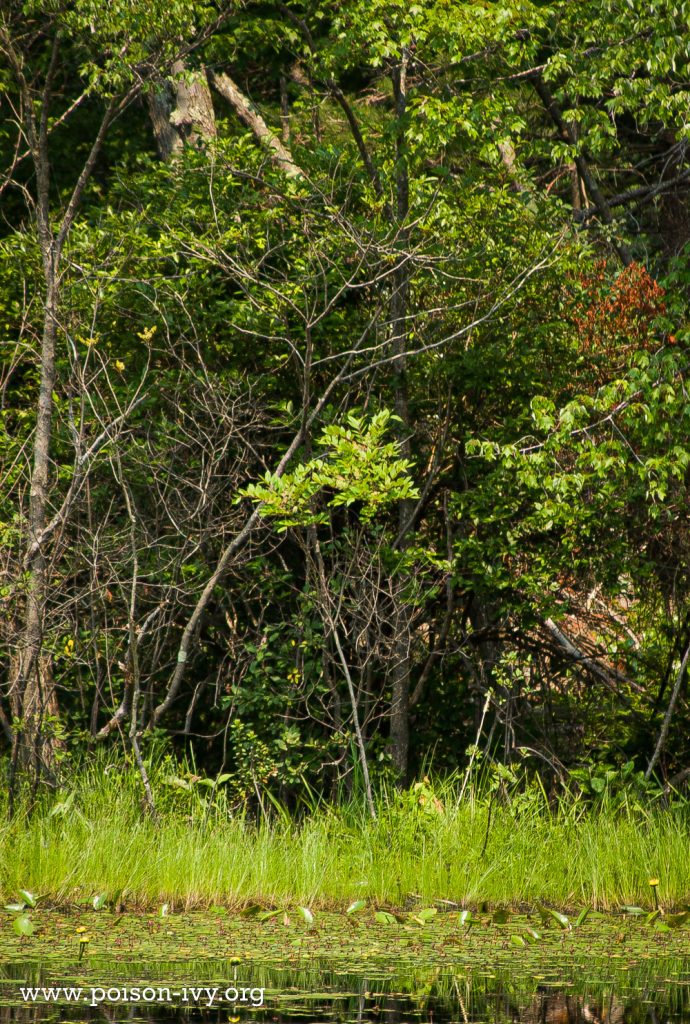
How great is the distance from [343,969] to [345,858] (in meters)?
1.60

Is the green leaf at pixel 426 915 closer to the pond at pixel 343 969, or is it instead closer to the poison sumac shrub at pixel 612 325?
the pond at pixel 343 969

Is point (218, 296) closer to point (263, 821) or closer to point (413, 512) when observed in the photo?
point (413, 512)

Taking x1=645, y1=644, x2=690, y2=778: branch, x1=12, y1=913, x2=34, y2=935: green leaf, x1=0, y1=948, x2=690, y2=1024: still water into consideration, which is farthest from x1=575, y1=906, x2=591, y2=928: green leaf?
x1=12, y1=913, x2=34, y2=935: green leaf

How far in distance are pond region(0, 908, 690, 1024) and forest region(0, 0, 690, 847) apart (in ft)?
4.89

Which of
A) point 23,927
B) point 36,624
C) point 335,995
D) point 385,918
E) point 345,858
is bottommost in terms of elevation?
point 345,858

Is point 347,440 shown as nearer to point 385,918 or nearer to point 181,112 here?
point 385,918

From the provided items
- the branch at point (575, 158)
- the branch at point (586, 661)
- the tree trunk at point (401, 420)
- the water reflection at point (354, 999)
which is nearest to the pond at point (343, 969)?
the water reflection at point (354, 999)

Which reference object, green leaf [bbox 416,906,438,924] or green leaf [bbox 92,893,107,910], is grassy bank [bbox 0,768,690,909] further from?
green leaf [bbox 416,906,438,924]

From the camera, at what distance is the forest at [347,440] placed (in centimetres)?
743

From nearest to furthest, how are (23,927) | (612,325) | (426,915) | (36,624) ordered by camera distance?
(23,927), (426,915), (36,624), (612,325)

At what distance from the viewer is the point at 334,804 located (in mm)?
7922

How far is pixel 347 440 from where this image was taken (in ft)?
23.2

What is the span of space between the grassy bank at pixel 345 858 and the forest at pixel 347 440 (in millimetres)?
384

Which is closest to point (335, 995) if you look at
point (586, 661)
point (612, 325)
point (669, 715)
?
point (669, 715)
